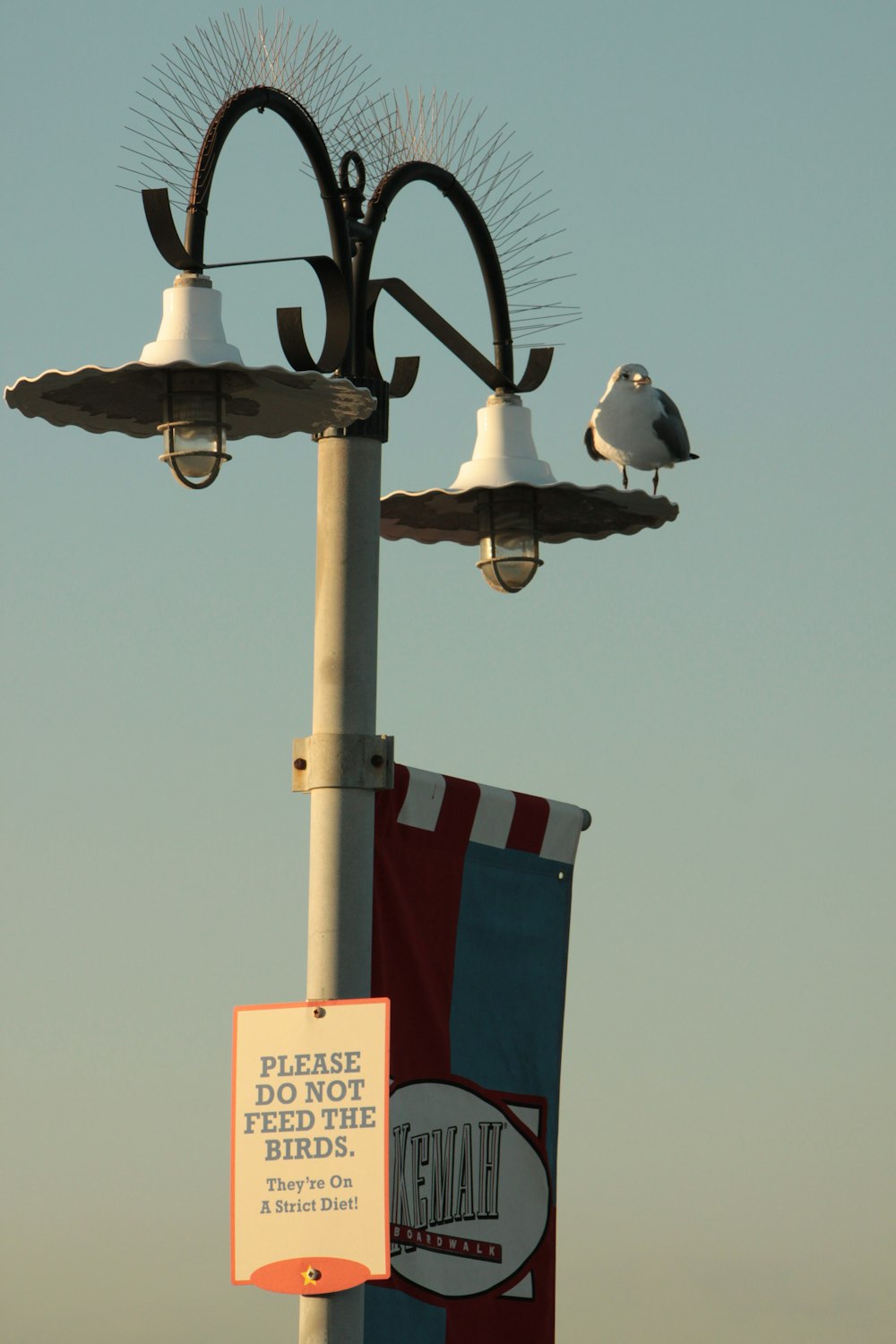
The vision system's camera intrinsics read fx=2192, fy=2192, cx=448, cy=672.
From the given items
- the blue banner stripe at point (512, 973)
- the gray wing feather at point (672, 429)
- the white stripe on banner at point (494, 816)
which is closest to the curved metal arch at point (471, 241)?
the gray wing feather at point (672, 429)

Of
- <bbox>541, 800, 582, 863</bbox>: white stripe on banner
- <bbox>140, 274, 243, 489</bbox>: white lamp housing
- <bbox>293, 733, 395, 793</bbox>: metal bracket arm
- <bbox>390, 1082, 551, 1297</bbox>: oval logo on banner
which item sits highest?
<bbox>140, 274, 243, 489</bbox>: white lamp housing

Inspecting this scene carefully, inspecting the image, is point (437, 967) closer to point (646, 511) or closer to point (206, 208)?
point (646, 511)

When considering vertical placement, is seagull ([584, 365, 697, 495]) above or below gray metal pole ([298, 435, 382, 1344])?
above

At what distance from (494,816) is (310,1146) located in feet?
5.11

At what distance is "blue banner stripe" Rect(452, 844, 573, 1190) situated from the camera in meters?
7.14

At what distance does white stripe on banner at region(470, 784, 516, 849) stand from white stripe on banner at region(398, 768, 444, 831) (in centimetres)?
25

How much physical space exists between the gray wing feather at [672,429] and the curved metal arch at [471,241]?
2.43ft

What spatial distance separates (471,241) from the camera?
782 centimetres

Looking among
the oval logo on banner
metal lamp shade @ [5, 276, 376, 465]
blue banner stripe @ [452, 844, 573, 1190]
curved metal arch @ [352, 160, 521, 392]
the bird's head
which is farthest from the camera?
the bird's head

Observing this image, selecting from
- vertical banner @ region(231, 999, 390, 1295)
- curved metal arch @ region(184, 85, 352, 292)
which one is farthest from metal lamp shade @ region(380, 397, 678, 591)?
vertical banner @ region(231, 999, 390, 1295)

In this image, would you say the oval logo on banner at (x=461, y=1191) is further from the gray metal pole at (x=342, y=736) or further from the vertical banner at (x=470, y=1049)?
the gray metal pole at (x=342, y=736)

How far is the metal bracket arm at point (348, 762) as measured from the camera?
6.57 m

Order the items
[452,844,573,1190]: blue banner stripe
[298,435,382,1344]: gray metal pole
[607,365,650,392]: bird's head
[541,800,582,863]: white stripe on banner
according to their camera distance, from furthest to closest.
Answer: [607,365,650,392]: bird's head < [541,800,582,863]: white stripe on banner < [452,844,573,1190]: blue banner stripe < [298,435,382,1344]: gray metal pole

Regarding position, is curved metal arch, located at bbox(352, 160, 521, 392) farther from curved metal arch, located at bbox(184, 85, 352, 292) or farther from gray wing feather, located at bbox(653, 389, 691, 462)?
gray wing feather, located at bbox(653, 389, 691, 462)
